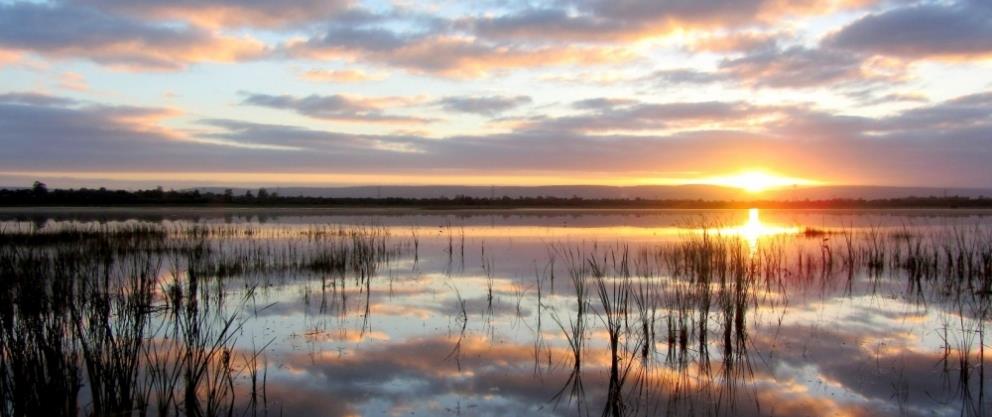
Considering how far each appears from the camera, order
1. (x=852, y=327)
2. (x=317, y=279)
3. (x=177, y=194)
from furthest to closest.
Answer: (x=177, y=194)
(x=317, y=279)
(x=852, y=327)

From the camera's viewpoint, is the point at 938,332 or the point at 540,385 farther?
the point at 938,332

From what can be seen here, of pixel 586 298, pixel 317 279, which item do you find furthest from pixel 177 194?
pixel 586 298

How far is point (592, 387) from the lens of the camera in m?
5.74

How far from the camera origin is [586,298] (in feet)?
31.3

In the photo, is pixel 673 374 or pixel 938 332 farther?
pixel 938 332

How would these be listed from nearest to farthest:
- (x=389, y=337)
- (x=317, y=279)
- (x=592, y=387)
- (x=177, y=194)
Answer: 1. (x=592, y=387)
2. (x=389, y=337)
3. (x=317, y=279)
4. (x=177, y=194)

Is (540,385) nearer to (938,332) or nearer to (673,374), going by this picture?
(673,374)

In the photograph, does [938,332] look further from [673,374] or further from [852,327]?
[673,374]

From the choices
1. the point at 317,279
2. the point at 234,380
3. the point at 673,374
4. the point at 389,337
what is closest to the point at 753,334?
the point at 673,374

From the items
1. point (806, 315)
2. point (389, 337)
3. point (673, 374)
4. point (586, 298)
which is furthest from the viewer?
point (586, 298)

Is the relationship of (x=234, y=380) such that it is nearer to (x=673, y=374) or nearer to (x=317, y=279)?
(x=673, y=374)

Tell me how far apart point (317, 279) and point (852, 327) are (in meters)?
8.16

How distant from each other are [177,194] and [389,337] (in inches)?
2389

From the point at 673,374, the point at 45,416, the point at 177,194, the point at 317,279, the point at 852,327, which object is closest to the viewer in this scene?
the point at 45,416
